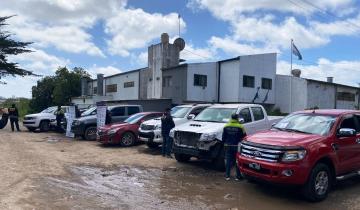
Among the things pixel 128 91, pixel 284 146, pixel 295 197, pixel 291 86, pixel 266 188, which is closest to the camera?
pixel 284 146

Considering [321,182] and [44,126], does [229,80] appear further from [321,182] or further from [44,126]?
[321,182]

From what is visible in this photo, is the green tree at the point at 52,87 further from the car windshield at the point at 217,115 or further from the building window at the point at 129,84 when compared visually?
the car windshield at the point at 217,115

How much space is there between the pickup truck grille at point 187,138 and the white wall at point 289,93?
29.4m

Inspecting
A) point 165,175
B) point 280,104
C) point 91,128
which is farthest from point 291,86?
point 165,175

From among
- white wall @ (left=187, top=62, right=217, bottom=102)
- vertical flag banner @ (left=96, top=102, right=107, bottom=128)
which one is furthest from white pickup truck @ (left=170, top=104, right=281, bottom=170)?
white wall @ (left=187, top=62, right=217, bottom=102)

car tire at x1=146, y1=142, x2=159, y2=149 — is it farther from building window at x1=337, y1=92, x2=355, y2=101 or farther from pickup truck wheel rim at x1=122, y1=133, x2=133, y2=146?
building window at x1=337, y1=92, x2=355, y2=101

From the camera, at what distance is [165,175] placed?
10.9 m

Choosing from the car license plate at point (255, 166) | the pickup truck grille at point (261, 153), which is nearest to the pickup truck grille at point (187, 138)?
the pickup truck grille at point (261, 153)

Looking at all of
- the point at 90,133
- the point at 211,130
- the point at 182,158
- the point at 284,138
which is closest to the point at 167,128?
the point at 182,158

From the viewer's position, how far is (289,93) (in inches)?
1614

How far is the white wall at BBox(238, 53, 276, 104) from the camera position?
128 ft

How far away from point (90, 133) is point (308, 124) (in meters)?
13.3

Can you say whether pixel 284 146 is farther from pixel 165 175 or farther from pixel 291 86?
pixel 291 86

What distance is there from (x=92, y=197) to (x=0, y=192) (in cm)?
184
